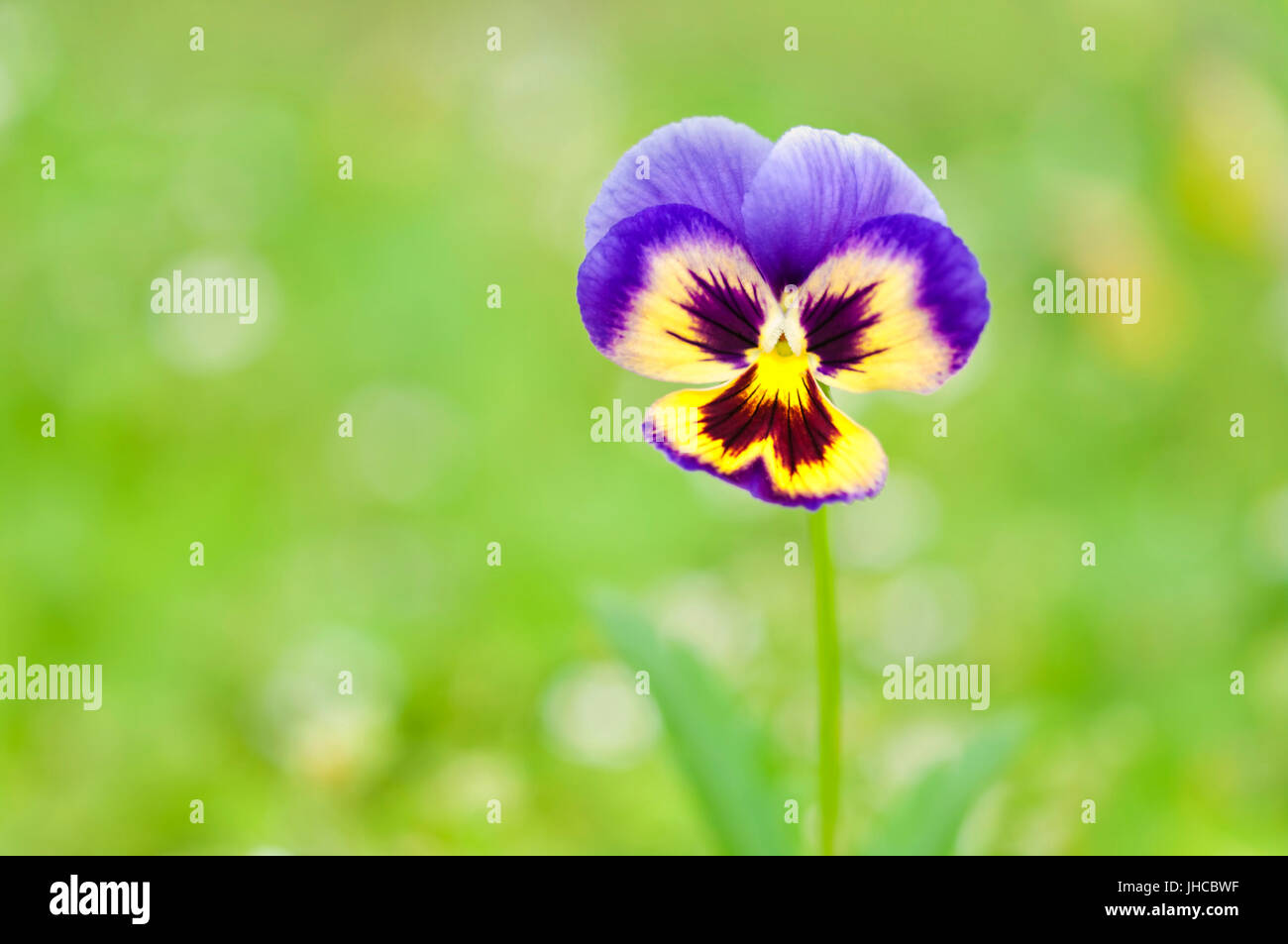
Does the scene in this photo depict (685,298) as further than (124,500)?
No

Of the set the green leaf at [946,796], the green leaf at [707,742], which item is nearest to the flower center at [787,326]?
the green leaf at [707,742]

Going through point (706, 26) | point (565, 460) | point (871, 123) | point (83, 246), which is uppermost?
point (706, 26)

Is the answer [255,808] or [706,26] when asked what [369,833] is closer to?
[255,808]

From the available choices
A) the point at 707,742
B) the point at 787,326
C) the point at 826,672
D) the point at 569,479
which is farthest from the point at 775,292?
the point at 569,479

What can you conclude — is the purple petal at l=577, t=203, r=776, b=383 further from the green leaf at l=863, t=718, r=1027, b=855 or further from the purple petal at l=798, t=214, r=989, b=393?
the green leaf at l=863, t=718, r=1027, b=855
